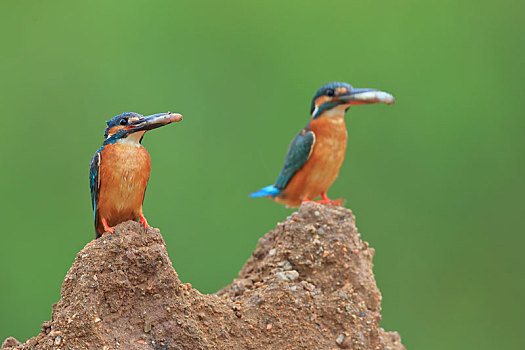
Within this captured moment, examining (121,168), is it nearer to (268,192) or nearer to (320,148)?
(320,148)

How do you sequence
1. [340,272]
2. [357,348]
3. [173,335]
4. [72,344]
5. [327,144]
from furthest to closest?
[327,144] → [340,272] → [357,348] → [173,335] → [72,344]

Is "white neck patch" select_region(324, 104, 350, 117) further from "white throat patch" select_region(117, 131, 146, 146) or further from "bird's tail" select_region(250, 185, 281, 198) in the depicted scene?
"white throat patch" select_region(117, 131, 146, 146)

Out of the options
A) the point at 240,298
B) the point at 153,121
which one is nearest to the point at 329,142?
the point at 240,298

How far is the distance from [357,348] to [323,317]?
0.91ft

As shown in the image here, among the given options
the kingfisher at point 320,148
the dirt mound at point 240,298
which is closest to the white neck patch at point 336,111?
the kingfisher at point 320,148

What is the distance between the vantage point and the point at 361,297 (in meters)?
4.57

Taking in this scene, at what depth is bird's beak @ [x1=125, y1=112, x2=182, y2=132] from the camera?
148 inches

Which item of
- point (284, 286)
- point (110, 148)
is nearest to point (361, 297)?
point (284, 286)

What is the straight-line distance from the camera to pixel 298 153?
207 inches

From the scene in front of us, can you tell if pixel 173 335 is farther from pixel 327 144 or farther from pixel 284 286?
pixel 327 144

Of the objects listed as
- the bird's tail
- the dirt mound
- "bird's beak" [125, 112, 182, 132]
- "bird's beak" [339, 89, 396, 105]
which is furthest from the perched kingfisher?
the bird's tail

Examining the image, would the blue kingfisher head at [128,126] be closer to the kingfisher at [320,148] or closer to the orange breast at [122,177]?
the orange breast at [122,177]

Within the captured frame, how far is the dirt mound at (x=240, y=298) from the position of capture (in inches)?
144

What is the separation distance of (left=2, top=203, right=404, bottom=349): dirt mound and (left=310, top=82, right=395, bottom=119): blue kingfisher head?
2.53 feet
